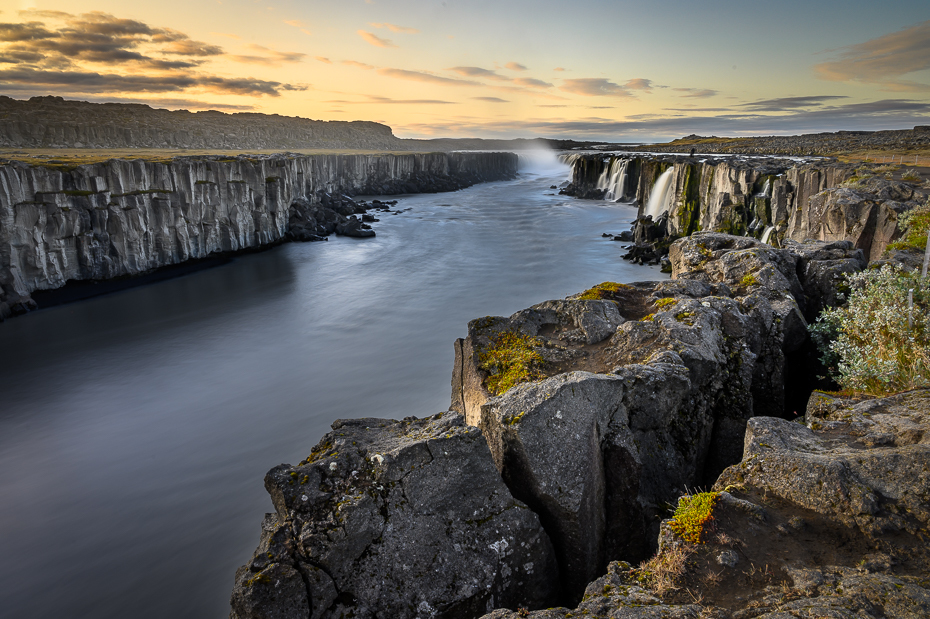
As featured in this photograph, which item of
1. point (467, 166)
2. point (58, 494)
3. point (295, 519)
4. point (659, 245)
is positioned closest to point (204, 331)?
point (58, 494)

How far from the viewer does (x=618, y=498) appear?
6.79 metres

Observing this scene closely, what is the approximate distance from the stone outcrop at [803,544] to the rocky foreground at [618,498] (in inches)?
0.7

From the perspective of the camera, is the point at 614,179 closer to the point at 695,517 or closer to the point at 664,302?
the point at 664,302

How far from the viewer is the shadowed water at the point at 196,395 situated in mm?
10812

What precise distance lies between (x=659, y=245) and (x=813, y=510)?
33.4 m

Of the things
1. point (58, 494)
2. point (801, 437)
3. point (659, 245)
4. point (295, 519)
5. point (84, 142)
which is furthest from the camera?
point (84, 142)

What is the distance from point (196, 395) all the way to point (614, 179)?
2559 inches

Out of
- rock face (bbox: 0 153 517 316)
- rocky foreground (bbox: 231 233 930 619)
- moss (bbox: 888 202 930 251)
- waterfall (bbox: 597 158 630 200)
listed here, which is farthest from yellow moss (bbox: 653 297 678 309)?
waterfall (bbox: 597 158 630 200)

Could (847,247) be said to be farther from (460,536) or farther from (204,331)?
(204,331)

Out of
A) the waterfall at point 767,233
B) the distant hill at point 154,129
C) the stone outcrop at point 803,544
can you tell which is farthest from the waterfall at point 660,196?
the distant hill at point 154,129

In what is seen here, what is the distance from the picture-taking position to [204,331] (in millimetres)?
24781

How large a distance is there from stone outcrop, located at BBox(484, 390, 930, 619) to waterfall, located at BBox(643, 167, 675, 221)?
4230 centimetres

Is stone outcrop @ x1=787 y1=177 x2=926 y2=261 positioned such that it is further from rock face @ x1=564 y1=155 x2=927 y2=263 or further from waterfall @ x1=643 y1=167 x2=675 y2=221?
waterfall @ x1=643 y1=167 x2=675 y2=221

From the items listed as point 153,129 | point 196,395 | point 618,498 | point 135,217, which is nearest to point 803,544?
point 618,498
